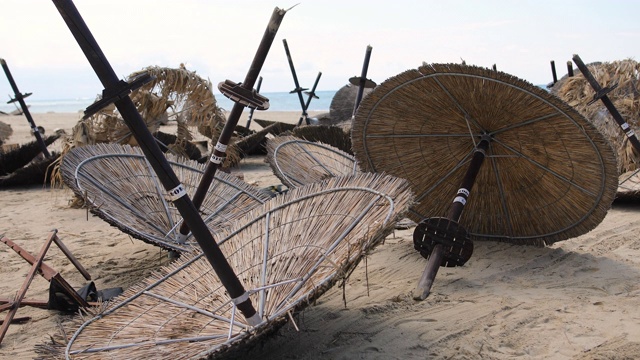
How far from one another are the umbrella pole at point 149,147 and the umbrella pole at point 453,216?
126 centimetres

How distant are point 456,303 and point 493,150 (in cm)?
122

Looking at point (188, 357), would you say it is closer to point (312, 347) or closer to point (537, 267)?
point (312, 347)

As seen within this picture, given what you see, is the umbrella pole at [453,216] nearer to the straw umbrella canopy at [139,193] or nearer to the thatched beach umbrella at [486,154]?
the thatched beach umbrella at [486,154]

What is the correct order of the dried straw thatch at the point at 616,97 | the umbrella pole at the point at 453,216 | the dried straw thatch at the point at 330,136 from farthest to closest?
the dried straw thatch at the point at 330,136
the dried straw thatch at the point at 616,97
the umbrella pole at the point at 453,216

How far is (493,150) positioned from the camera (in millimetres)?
3959

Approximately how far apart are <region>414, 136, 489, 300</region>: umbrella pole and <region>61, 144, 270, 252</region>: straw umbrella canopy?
1.37 m

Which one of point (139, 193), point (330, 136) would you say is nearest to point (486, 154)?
point (139, 193)

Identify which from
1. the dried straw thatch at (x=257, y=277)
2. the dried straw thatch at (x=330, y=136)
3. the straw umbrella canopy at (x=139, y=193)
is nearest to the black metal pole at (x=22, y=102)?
the dried straw thatch at (x=330, y=136)

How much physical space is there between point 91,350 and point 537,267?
2.56m

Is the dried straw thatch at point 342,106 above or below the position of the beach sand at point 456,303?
above

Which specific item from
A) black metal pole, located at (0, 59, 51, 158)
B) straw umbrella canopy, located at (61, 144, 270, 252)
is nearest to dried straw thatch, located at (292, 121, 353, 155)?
straw umbrella canopy, located at (61, 144, 270, 252)

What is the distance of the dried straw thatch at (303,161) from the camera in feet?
16.6

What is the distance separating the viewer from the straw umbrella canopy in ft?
11.9

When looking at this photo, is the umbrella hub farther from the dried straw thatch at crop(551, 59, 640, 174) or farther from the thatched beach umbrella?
the dried straw thatch at crop(551, 59, 640, 174)
